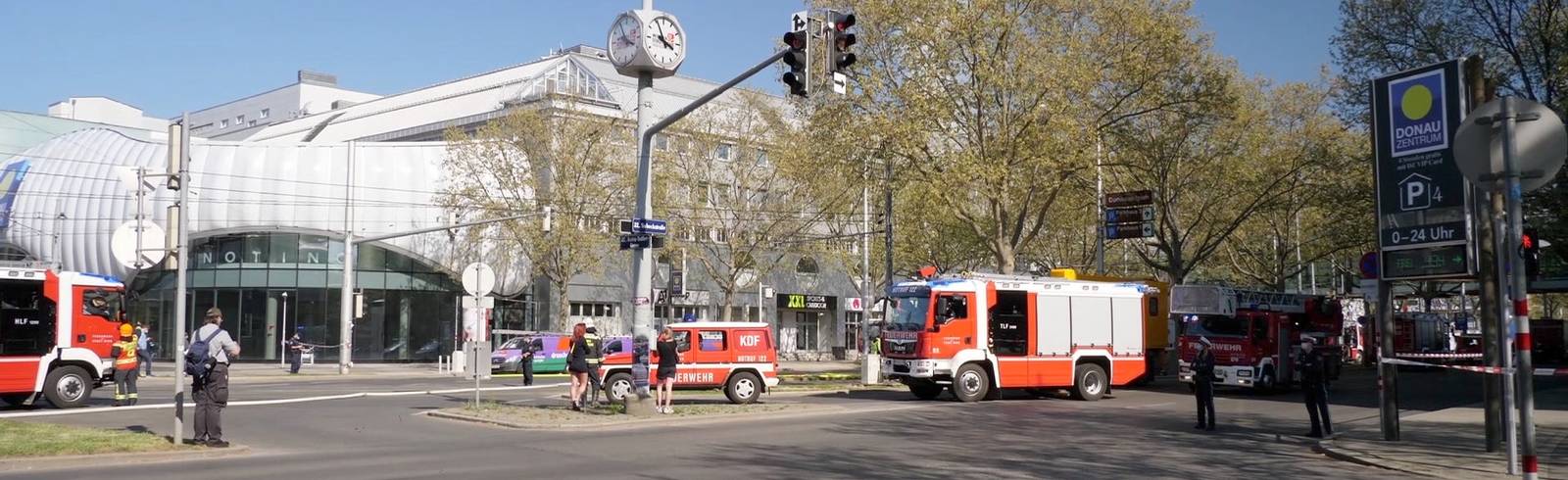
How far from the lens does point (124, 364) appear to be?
922 inches

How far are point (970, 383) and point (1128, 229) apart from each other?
31.5 ft

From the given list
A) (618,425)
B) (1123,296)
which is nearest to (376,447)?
→ (618,425)

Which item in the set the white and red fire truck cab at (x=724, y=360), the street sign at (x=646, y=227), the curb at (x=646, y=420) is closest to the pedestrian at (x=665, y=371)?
the curb at (x=646, y=420)

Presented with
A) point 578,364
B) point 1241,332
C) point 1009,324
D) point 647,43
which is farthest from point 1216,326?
point 647,43

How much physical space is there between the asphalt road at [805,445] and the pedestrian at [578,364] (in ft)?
7.69

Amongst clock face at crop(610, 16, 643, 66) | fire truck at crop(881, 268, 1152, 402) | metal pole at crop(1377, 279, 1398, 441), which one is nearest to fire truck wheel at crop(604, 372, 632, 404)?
fire truck at crop(881, 268, 1152, 402)

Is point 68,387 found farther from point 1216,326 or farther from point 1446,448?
point 1216,326

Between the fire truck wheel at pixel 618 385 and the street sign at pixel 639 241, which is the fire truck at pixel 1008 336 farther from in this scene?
the street sign at pixel 639 241

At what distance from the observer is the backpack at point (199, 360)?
14992 mm

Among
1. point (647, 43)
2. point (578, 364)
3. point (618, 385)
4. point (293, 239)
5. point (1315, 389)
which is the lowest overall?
point (618, 385)

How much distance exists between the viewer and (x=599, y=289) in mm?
56812

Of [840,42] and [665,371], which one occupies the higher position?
[840,42]

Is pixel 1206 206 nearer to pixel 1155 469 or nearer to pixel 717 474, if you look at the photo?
pixel 1155 469

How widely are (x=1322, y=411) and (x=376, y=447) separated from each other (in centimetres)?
1297
